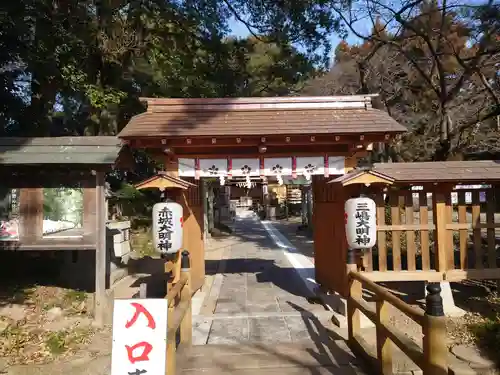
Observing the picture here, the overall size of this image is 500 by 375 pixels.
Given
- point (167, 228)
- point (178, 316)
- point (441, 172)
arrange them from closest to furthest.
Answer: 1. point (178, 316)
2. point (167, 228)
3. point (441, 172)

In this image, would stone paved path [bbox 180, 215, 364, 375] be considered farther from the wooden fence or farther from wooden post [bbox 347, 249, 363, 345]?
the wooden fence

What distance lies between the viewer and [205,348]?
5.65m

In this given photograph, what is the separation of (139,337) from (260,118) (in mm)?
5271

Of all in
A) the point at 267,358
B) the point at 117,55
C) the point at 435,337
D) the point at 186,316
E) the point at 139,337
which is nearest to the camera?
the point at 435,337

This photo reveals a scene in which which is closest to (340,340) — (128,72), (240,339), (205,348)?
(240,339)

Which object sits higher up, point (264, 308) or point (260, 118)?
point (260, 118)

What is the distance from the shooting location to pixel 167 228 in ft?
22.6

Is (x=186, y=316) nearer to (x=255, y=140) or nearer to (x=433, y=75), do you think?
(x=255, y=140)

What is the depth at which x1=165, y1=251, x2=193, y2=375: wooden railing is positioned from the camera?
3.74 m

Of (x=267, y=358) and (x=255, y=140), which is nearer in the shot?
(x=267, y=358)

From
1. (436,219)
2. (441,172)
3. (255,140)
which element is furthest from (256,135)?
(436,219)

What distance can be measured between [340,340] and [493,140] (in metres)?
14.2

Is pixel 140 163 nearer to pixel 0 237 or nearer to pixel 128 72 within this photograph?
pixel 128 72

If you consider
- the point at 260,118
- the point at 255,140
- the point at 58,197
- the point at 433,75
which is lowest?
the point at 58,197
